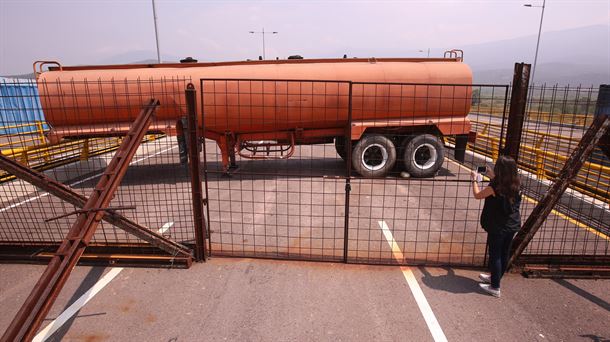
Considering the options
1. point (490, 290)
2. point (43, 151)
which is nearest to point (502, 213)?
point (490, 290)

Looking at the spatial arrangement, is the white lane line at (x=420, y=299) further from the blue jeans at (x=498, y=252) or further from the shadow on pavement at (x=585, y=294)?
the shadow on pavement at (x=585, y=294)

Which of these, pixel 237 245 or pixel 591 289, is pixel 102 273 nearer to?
pixel 237 245

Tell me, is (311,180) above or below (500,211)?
Answer: below

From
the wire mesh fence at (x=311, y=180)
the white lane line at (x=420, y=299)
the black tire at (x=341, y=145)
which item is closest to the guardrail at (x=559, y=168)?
the wire mesh fence at (x=311, y=180)

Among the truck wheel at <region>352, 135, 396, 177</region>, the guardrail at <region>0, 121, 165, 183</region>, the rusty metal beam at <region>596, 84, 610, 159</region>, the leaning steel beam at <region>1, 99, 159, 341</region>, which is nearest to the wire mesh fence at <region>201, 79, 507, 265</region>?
the truck wheel at <region>352, 135, 396, 177</region>

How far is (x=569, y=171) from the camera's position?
4102mm

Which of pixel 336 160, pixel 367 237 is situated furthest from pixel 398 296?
pixel 336 160

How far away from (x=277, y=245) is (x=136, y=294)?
2.10 meters

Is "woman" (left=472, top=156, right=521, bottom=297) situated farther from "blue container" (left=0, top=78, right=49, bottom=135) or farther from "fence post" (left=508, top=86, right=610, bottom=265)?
"blue container" (left=0, top=78, right=49, bottom=135)

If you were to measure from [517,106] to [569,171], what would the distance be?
99 cm

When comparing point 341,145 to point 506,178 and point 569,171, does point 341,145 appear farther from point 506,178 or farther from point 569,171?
point 506,178

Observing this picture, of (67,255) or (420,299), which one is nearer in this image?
(67,255)

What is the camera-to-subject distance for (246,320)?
3.70 m

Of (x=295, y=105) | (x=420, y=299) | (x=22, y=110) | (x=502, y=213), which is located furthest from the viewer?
(x=295, y=105)
